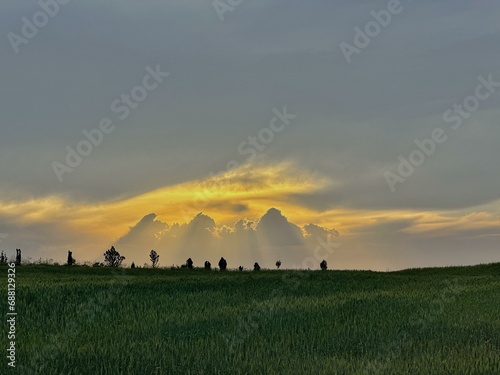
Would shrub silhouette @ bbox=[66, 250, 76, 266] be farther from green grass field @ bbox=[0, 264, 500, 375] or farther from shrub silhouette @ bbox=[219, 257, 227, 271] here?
green grass field @ bbox=[0, 264, 500, 375]

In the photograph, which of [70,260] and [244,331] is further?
[70,260]

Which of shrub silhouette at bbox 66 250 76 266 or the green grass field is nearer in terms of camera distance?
the green grass field

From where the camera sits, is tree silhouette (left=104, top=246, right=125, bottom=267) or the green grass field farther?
tree silhouette (left=104, top=246, right=125, bottom=267)

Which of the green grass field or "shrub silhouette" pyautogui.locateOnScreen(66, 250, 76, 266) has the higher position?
"shrub silhouette" pyautogui.locateOnScreen(66, 250, 76, 266)

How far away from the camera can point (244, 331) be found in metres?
16.2

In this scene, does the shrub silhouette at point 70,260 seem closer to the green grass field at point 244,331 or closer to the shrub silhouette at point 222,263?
the shrub silhouette at point 222,263

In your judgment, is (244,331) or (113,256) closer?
(244,331)

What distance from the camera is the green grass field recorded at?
12094 millimetres

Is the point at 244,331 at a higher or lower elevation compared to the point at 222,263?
lower

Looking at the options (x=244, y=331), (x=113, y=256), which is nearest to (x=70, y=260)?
(x=113, y=256)

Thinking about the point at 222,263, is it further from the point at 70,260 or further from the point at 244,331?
the point at 244,331

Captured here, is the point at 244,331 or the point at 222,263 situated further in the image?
the point at 222,263

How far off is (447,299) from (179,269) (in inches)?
1012

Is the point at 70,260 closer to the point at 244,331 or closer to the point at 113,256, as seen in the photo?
the point at 113,256
